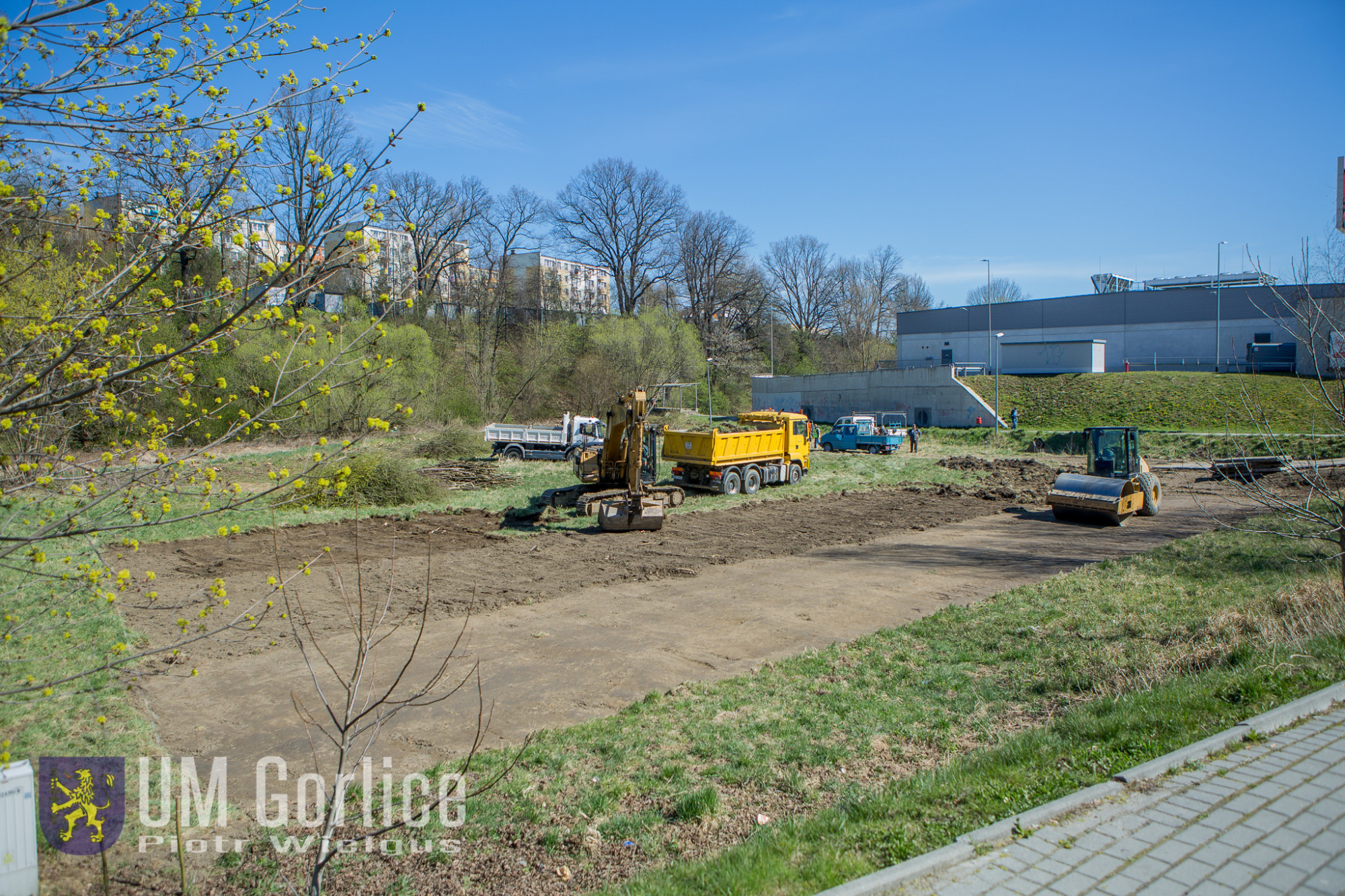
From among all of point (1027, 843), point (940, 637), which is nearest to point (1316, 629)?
point (940, 637)

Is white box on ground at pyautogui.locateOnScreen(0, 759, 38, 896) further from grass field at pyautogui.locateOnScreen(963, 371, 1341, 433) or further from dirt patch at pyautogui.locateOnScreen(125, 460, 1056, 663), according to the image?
grass field at pyautogui.locateOnScreen(963, 371, 1341, 433)

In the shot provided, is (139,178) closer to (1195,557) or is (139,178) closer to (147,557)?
(147,557)

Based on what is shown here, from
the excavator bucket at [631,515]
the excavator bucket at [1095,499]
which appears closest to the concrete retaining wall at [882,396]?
the excavator bucket at [1095,499]

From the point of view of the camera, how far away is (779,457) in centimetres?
2594

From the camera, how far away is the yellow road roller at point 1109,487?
1870 cm

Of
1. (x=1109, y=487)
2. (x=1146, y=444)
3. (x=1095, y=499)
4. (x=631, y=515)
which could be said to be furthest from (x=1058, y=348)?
(x=631, y=515)

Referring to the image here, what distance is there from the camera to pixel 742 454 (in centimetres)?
2431

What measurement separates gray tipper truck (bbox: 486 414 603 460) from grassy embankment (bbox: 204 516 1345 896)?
24.0 meters

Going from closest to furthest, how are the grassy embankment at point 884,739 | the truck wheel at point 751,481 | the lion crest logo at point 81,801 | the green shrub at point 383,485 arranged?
the grassy embankment at point 884,739 → the lion crest logo at point 81,801 → the green shrub at point 383,485 → the truck wheel at point 751,481

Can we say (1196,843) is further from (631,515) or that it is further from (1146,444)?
(1146,444)

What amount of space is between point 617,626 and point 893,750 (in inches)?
202

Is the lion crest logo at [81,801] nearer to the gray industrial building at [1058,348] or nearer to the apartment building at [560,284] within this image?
the gray industrial building at [1058,348]

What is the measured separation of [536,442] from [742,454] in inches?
459

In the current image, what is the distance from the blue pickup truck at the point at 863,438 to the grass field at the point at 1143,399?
12931 millimetres
